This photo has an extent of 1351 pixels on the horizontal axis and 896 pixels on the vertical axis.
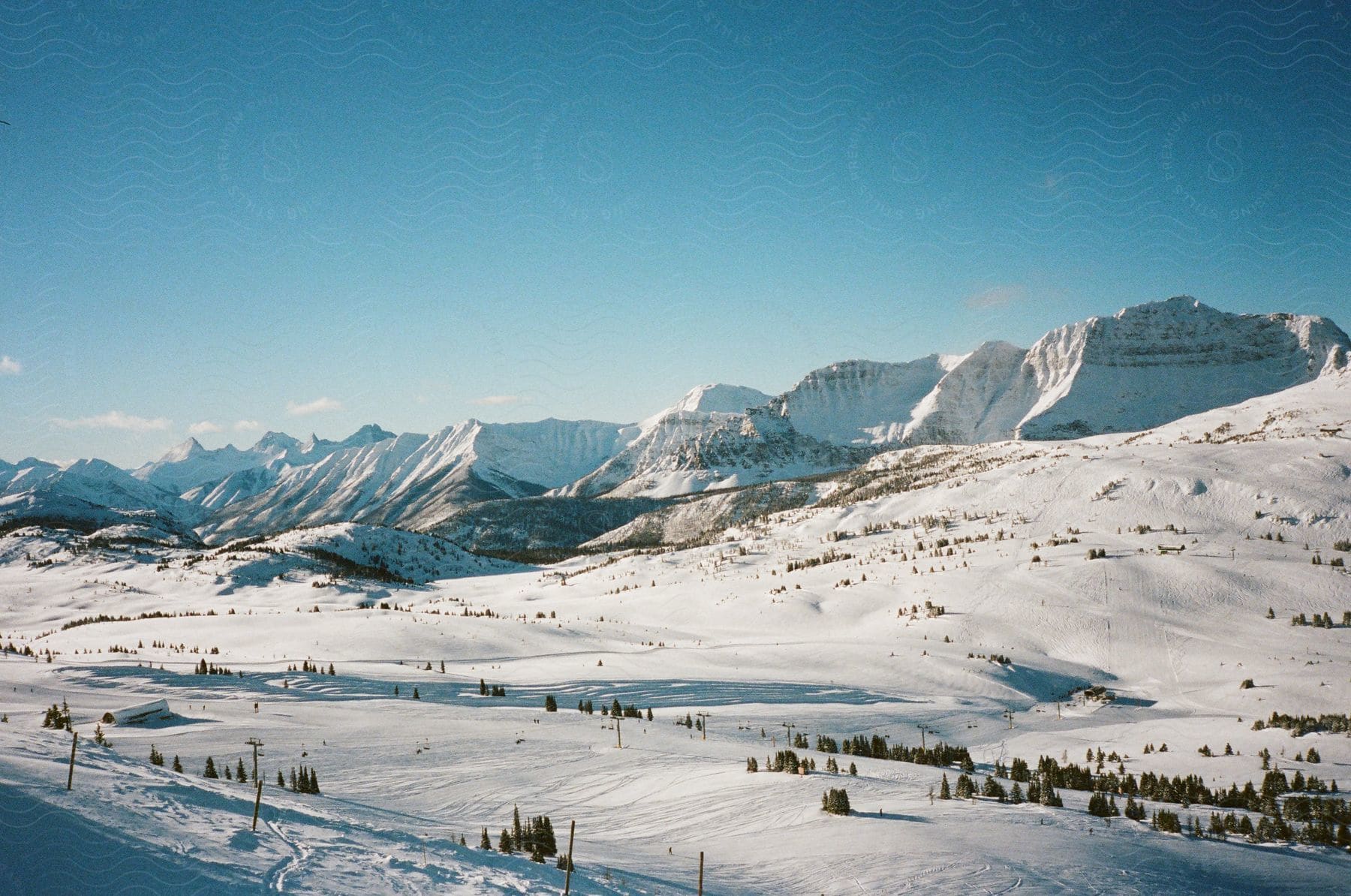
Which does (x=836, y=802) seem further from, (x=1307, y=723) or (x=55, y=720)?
(x=1307, y=723)

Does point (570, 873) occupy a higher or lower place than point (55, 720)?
higher

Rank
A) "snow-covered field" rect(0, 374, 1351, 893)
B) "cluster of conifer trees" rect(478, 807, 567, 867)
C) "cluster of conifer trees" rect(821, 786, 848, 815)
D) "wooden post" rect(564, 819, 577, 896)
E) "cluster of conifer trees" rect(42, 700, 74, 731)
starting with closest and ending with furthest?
"wooden post" rect(564, 819, 577, 896)
"snow-covered field" rect(0, 374, 1351, 893)
"cluster of conifer trees" rect(478, 807, 567, 867)
"cluster of conifer trees" rect(821, 786, 848, 815)
"cluster of conifer trees" rect(42, 700, 74, 731)

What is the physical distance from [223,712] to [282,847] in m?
15.4

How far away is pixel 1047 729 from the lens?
1088 inches

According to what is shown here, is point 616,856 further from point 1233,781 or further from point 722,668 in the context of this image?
point 722,668

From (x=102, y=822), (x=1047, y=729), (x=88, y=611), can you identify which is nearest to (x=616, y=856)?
(x=102, y=822)

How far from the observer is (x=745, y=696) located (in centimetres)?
3016

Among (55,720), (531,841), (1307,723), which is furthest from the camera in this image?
(1307,723)

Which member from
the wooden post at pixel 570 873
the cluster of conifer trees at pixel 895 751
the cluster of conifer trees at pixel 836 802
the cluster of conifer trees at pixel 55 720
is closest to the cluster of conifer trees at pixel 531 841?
the wooden post at pixel 570 873

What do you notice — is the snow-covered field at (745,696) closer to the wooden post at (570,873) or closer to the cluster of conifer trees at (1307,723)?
the wooden post at (570,873)

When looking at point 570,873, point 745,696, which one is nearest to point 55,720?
point 570,873

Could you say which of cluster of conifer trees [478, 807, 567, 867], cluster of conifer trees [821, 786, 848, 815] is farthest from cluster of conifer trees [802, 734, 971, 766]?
cluster of conifer trees [478, 807, 567, 867]

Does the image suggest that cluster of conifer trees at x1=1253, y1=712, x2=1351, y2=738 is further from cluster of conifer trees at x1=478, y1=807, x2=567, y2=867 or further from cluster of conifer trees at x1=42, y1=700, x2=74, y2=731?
cluster of conifer trees at x1=42, y1=700, x2=74, y2=731

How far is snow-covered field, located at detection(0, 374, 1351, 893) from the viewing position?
11469mm
